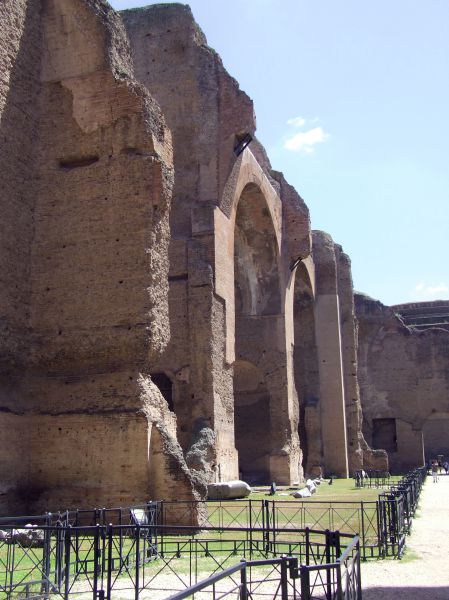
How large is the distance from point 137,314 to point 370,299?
25481mm

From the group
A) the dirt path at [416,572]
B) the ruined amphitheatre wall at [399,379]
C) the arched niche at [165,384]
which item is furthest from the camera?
the ruined amphitheatre wall at [399,379]

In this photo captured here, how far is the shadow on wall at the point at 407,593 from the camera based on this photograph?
5.43m

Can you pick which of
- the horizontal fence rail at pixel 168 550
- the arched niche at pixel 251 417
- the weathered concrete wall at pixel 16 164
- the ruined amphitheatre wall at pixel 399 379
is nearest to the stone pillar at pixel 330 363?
the arched niche at pixel 251 417

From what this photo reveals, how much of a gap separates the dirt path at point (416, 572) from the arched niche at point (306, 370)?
14.5m

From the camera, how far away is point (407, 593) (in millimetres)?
5578

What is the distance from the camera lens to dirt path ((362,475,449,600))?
5.59 metres

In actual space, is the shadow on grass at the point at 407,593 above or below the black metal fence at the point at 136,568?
below

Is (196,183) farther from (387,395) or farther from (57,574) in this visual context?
(387,395)

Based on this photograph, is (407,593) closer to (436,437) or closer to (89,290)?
(89,290)

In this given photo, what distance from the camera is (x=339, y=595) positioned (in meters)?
3.74

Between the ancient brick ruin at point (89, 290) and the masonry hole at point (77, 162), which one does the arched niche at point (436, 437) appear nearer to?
the ancient brick ruin at point (89, 290)

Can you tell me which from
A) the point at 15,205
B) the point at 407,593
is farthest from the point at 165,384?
the point at 407,593

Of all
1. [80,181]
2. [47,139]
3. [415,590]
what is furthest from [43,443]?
[415,590]

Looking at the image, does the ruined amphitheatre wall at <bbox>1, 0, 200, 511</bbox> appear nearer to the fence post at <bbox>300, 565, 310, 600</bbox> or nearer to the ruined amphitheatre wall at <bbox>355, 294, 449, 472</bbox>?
the fence post at <bbox>300, 565, 310, 600</bbox>
